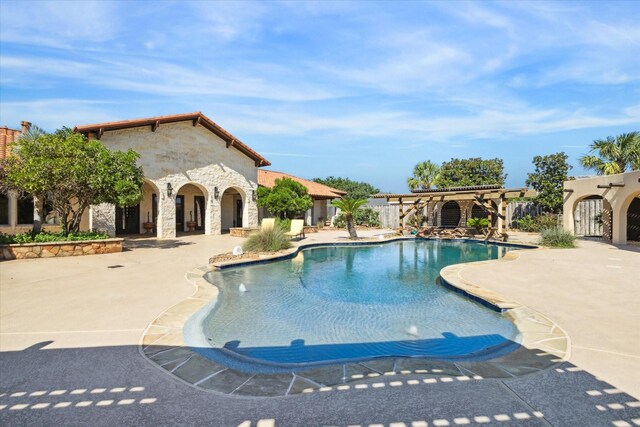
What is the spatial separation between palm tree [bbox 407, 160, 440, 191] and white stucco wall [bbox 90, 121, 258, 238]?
1592cm

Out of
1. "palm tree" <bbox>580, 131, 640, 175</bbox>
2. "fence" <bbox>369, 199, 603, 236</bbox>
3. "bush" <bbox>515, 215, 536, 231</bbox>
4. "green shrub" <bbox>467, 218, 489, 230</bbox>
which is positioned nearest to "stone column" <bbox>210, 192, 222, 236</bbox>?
"fence" <bbox>369, 199, 603, 236</bbox>

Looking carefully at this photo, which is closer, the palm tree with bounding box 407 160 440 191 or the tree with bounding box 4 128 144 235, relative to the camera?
the tree with bounding box 4 128 144 235

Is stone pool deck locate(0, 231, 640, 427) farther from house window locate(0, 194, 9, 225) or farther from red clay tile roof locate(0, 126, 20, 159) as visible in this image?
red clay tile roof locate(0, 126, 20, 159)

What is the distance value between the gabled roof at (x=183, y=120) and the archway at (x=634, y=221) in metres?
22.2

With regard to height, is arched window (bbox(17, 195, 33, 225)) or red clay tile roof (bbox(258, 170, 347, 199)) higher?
red clay tile roof (bbox(258, 170, 347, 199))

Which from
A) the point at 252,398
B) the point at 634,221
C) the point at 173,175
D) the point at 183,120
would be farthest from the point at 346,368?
the point at 634,221

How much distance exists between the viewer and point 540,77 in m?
19.4

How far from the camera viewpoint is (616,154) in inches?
843

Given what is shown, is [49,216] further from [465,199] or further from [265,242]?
[465,199]

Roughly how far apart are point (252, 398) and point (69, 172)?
1228 centimetres

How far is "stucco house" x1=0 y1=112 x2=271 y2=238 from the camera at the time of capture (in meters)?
16.3

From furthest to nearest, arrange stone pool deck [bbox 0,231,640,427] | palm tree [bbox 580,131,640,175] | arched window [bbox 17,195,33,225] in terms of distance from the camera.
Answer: palm tree [bbox 580,131,640,175] → arched window [bbox 17,195,33,225] → stone pool deck [bbox 0,231,640,427]

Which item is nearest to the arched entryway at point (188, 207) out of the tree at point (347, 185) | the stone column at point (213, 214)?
the stone column at point (213, 214)

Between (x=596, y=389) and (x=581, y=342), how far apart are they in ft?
4.31
